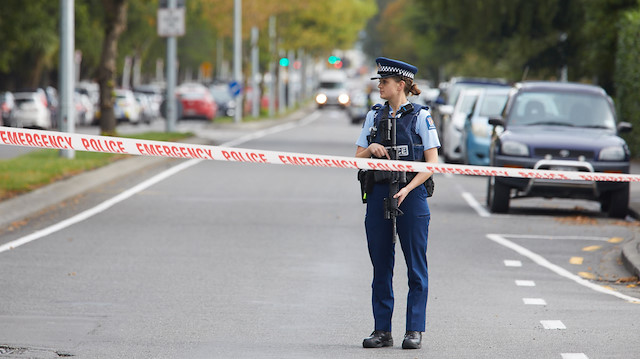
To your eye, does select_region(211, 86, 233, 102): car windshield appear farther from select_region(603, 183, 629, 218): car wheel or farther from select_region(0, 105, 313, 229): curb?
select_region(603, 183, 629, 218): car wheel

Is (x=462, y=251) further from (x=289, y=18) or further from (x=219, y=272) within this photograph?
(x=289, y=18)

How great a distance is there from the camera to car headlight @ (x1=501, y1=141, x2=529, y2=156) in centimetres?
1722

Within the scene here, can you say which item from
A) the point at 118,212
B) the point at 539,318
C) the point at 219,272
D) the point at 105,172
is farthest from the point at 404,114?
the point at 105,172

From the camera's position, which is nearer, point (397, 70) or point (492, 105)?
point (397, 70)

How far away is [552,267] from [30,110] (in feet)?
113

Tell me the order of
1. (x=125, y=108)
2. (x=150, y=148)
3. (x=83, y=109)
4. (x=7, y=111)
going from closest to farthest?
1. (x=150, y=148)
2. (x=7, y=111)
3. (x=83, y=109)
4. (x=125, y=108)

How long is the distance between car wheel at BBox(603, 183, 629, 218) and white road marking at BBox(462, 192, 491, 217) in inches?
63.0

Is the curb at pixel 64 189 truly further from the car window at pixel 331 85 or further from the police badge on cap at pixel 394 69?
the car window at pixel 331 85

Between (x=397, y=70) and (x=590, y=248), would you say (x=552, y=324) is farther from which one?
(x=590, y=248)

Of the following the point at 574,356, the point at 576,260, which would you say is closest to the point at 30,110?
the point at 576,260

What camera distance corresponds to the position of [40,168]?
2208 cm

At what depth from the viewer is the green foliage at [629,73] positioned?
28.6 meters

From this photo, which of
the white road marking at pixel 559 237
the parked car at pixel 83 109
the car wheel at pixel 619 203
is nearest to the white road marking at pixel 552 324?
the white road marking at pixel 559 237

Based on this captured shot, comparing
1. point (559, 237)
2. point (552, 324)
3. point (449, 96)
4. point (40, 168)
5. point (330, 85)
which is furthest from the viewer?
point (330, 85)
